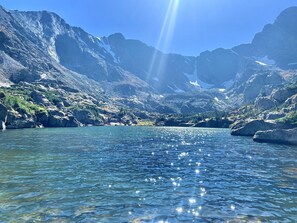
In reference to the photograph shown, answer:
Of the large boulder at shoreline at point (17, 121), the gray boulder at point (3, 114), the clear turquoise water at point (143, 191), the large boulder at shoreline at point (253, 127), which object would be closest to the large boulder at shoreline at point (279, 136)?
the large boulder at shoreline at point (253, 127)

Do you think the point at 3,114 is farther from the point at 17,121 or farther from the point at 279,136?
the point at 279,136

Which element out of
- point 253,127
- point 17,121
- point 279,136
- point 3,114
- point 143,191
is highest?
point 3,114

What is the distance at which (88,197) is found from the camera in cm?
2889

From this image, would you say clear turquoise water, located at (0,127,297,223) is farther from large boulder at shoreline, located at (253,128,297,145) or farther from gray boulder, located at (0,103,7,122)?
gray boulder, located at (0,103,7,122)

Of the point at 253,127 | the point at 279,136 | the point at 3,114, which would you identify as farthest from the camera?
the point at 3,114

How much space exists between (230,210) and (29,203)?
17487mm

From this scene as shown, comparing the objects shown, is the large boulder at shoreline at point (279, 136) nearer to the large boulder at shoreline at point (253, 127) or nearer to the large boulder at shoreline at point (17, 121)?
the large boulder at shoreline at point (253, 127)

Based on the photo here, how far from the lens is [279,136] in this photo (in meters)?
99.9

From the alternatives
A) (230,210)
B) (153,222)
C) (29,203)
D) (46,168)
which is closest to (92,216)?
(153,222)

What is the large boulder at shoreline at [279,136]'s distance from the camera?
94.7 m

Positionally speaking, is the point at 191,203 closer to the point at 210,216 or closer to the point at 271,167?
the point at 210,216

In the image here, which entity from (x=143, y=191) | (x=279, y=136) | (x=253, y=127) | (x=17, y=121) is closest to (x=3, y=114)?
(x=17, y=121)

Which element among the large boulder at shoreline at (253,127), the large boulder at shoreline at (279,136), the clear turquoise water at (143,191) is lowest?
the clear turquoise water at (143,191)

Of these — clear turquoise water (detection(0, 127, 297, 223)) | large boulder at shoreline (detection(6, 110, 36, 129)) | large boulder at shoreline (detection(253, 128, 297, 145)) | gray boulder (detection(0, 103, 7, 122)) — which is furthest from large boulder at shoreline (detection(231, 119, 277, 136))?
gray boulder (detection(0, 103, 7, 122))
